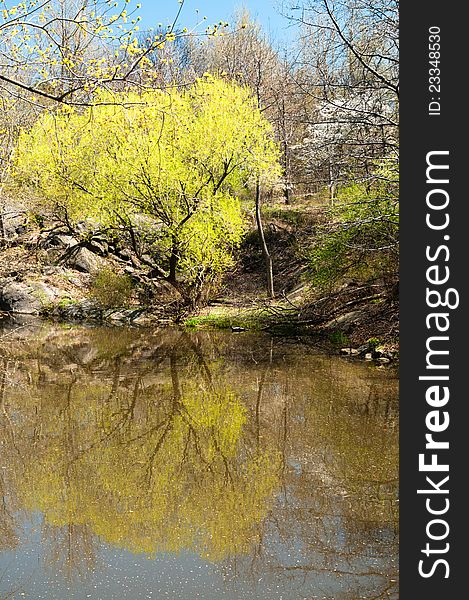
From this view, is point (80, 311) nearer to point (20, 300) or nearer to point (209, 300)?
point (20, 300)

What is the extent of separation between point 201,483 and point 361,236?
753cm

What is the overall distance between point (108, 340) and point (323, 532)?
10832 mm

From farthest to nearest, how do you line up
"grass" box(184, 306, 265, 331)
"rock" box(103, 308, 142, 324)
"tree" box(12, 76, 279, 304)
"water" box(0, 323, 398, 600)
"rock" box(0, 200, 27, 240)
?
1. "rock" box(0, 200, 27, 240)
2. "rock" box(103, 308, 142, 324)
3. "tree" box(12, 76, 279, 304)
4. "grass" box(184, 306, 265, 331)
5. "water" box(0, 323, 398, 600)

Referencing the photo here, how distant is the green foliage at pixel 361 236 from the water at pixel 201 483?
2.56 meters

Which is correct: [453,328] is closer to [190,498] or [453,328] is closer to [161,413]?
[190,498]

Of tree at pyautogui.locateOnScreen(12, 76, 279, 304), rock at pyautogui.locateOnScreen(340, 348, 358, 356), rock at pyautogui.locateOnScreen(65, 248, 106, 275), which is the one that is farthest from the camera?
rock at pyautogui.locateOnScreen(65, 248, 106, 275)

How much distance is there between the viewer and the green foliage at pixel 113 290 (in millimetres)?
19422

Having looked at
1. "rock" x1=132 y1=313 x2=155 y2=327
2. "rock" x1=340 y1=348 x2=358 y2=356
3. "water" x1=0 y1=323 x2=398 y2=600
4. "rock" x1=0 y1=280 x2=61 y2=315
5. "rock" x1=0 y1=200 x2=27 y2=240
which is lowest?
"water" x1=0 y1=323 x2=398 y2=600

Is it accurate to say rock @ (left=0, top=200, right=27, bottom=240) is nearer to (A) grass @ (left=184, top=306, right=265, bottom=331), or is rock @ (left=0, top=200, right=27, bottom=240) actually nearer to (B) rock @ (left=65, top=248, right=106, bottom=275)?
(B) rock @ (left=65, top=248, right=106, bottom=275)

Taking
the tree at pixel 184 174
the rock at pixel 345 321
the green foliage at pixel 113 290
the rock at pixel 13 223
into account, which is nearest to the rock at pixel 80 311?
the green foliage at pixel 113 290

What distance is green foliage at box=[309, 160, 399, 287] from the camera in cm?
1132

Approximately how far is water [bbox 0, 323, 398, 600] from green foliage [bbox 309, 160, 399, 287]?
2560mm

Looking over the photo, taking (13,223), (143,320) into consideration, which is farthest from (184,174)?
(13,223)

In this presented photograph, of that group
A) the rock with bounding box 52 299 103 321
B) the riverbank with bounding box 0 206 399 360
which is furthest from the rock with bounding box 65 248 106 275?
the rock with bounding box 52 299 103 321
